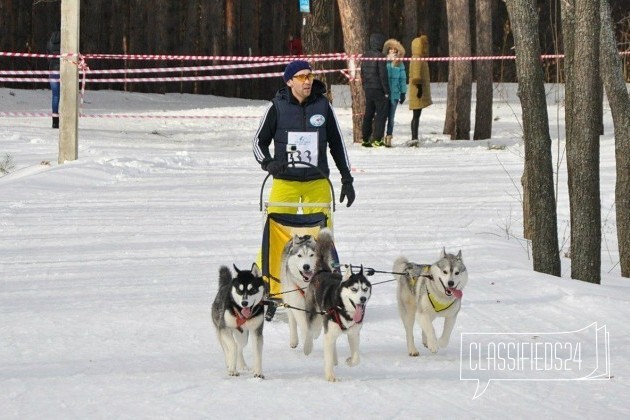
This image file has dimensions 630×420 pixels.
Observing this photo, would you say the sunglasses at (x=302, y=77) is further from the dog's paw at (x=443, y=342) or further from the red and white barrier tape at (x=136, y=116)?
the red and white barrier tape at (x=136, y=116)

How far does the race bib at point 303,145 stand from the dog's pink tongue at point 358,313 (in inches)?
81.1

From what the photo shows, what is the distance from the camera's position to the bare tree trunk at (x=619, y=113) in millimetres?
11820

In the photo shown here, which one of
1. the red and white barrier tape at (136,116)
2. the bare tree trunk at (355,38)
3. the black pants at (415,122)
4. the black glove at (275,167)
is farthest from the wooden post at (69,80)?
the black glove at (275,167)

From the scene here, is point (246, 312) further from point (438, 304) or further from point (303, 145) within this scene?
point (303, 145)

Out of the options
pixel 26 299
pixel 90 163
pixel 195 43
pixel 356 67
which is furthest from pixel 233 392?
pixel 195 43

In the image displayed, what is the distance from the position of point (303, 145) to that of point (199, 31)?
24.4m

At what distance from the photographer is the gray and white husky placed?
8.12 m

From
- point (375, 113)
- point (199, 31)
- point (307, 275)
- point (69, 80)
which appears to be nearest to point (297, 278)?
point (307, 275)

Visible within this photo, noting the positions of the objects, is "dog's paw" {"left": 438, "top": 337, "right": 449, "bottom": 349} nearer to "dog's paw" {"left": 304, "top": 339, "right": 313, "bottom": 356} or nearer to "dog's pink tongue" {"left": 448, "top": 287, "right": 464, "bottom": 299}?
"dog's pink tongue" {"left": 448, "top": 287, "right": 464, "bottom": 299}

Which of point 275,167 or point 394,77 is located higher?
point 394,77

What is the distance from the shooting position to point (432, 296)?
26.1ft

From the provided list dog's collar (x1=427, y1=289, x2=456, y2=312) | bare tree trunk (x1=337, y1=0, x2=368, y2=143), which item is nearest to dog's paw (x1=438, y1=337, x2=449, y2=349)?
dog's collar (x1=427, y1=289, x2=456, y2=312)

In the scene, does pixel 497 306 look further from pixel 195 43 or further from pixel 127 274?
pixel 195 43

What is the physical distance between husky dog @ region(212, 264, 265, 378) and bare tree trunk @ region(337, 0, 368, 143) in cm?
1648
